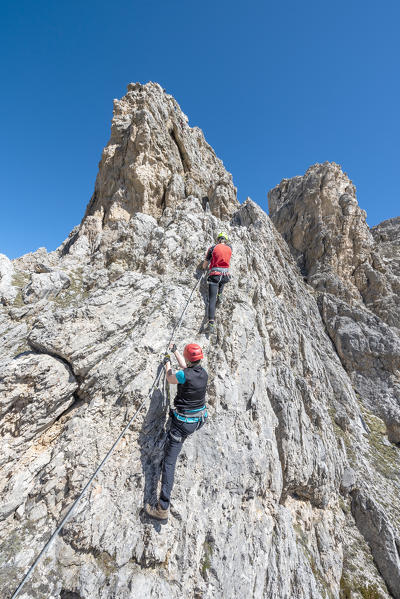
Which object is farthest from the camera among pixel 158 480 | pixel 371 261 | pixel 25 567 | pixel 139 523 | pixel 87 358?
pixel 371 261

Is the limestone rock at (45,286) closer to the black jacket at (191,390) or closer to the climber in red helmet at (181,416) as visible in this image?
the climber in red helmet at (181,416)

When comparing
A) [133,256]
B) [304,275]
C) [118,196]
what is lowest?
[133,256]

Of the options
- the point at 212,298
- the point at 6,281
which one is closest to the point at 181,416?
the point at 212,298

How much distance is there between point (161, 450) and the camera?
6031 mm

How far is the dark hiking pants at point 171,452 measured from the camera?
5.24 meters

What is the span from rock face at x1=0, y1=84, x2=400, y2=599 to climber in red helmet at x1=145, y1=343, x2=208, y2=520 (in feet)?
1.54

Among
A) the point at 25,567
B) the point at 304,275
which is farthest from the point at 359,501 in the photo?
the point at 304,275

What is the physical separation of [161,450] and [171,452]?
0.87 meters

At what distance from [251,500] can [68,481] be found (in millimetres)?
5475

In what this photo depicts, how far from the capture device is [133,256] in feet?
40.4

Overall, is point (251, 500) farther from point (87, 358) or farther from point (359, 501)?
point (359, 501)

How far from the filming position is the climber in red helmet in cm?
527

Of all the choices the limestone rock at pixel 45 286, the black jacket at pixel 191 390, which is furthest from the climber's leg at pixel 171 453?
the limestone rock at pixel 45 286

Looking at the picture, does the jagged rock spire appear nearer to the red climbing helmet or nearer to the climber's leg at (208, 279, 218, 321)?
the climber's leg at (208, 279, 218, 321)
